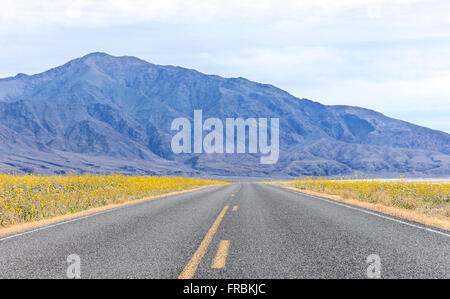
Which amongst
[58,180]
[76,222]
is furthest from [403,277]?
[58,180]

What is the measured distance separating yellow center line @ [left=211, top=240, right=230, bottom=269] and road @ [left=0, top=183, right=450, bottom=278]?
1 centimetres

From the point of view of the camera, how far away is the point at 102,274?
5.51 metres

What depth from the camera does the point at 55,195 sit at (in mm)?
15445

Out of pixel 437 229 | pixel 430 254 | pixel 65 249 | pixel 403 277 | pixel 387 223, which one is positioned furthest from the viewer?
pixel 387 223

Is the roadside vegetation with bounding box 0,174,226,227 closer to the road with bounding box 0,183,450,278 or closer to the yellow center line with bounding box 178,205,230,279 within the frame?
the road with bounding box 0,183,450,278

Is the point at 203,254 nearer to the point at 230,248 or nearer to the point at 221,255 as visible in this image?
the point at 221,255

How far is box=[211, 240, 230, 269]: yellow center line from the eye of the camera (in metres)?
5.89

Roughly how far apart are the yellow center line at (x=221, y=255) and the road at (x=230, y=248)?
0.05 feet

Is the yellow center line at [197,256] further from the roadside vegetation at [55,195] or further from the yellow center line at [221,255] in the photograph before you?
the roadside vegetation at [55,195]

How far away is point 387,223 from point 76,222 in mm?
8075

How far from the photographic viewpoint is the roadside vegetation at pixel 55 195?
1225cm

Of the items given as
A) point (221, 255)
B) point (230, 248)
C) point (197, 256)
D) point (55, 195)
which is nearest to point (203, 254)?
point (197, 256)
